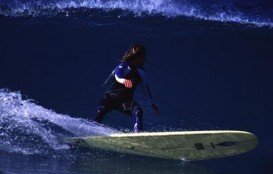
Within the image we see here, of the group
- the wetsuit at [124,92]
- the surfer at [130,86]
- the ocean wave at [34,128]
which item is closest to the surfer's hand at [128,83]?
the surfer at [130,86]

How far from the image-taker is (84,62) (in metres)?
14.2

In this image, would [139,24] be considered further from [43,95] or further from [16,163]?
[16,163]

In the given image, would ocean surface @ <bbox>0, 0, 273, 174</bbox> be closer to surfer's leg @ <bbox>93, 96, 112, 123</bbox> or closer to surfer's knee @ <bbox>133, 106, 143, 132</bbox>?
surfer's leg @ <bbox>93, 96, 112, 123</bbox>

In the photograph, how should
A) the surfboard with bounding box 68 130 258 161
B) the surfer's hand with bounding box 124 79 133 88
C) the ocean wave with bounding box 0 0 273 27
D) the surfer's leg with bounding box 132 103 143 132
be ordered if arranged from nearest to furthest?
the surfboard with bounding box 68 130 258 161 < the surfer's hand with bounding box 124 79 133 88 < the surfer's leg with bounding box 132 103 143 132 < the ocean wave with bounding box 0 0 273 27

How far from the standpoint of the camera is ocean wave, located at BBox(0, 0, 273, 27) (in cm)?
1650

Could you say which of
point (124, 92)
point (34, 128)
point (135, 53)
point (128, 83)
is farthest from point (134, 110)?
point (34, 128)

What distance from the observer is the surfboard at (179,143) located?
9625mm

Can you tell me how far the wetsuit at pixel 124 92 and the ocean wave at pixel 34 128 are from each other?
0.39 meters

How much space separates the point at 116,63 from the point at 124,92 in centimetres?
374

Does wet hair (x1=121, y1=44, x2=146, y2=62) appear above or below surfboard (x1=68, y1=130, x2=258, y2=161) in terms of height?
above

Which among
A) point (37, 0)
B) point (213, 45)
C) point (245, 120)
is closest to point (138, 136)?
point (245, 120)

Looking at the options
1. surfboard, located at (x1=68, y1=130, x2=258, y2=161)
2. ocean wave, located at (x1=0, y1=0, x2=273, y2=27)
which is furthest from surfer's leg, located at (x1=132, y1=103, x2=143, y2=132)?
ocean wave, located at (x1=0, y1=0, x2=273, y2=27)

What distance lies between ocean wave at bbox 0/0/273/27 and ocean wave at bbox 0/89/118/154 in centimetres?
508

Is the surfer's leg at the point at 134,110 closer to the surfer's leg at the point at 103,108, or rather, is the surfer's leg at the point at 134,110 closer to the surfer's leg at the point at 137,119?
the surfer's leg at the point at 137,119
